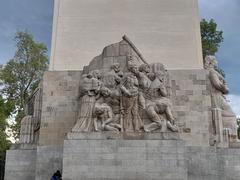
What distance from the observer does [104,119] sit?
512 inches

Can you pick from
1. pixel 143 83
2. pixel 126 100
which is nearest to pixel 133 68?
pixel 143 83

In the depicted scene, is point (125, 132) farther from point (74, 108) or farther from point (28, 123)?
point (28, 123)

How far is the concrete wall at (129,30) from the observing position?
53.6 ft

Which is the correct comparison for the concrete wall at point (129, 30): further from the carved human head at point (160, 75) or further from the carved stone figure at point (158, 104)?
the carved stone figure at point (158, 104)

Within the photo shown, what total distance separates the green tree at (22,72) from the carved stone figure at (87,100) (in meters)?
14.2

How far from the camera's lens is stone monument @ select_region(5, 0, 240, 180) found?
12484 millimetres

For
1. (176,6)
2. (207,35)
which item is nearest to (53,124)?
(176,6)

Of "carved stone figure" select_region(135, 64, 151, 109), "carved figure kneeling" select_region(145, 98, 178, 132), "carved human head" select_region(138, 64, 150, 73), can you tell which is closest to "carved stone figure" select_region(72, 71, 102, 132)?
"carved stone figure" select_region(135, 64, 151, 109)

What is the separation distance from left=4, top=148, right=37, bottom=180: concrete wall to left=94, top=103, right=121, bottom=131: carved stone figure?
3767mm

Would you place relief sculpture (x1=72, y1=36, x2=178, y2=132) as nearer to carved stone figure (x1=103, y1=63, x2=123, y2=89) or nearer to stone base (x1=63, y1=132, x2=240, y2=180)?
carved stone figure (x1=103, y1=63, x2=123, y2=89)

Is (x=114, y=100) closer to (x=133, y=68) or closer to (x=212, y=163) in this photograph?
(x=133, y=68)

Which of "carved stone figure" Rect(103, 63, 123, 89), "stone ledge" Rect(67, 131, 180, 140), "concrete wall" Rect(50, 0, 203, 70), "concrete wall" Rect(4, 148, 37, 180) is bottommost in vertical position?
"concrete wall" Rect(4, 148, 37, 180)

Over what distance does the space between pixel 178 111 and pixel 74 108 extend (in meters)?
4.34

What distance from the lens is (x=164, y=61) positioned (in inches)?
640
